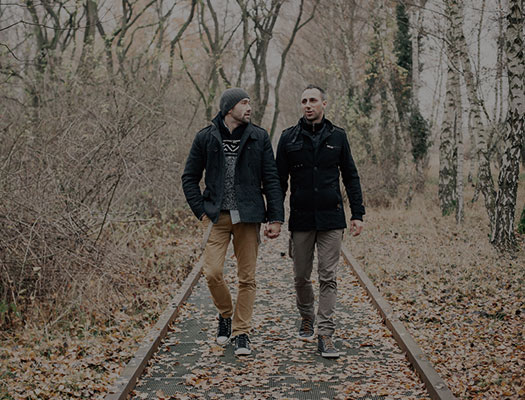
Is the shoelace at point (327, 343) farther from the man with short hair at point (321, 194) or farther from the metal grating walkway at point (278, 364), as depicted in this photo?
the metal grating walkway at point (278, 364)

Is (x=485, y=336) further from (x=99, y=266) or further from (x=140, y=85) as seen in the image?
(x=140, y=85)

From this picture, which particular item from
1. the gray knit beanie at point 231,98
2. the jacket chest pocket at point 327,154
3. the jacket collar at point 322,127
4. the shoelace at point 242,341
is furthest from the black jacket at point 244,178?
the shoelace at point 242,341

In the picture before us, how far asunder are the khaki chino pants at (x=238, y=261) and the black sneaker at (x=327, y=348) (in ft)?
2.37

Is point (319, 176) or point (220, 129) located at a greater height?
point (220, 129)

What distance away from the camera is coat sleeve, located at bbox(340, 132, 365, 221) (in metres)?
6.30

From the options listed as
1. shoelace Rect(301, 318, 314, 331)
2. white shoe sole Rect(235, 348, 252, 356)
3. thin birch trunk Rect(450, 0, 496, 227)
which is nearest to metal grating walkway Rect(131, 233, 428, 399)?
white shoe sole Rect(235, 348, 252, 356)

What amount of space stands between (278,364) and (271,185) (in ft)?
5.46

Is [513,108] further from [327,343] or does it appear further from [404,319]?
[327,343]

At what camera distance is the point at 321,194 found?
6.21 meters

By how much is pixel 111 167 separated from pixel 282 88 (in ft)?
153

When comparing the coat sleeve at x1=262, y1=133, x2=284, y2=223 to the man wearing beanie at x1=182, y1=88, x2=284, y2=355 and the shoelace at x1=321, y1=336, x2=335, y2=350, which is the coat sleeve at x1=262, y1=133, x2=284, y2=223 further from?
the shoelace at x1=321, y1=336, x2=335, y2=350

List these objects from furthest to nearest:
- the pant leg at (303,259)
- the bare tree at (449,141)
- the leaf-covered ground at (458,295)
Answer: the bare tree at (449,141) < the pant leg at (303,259) < the leaf-covered ground at (458,295)

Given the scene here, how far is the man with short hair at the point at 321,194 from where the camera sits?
6.21m

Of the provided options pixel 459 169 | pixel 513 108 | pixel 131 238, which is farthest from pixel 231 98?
pixel 459 169
